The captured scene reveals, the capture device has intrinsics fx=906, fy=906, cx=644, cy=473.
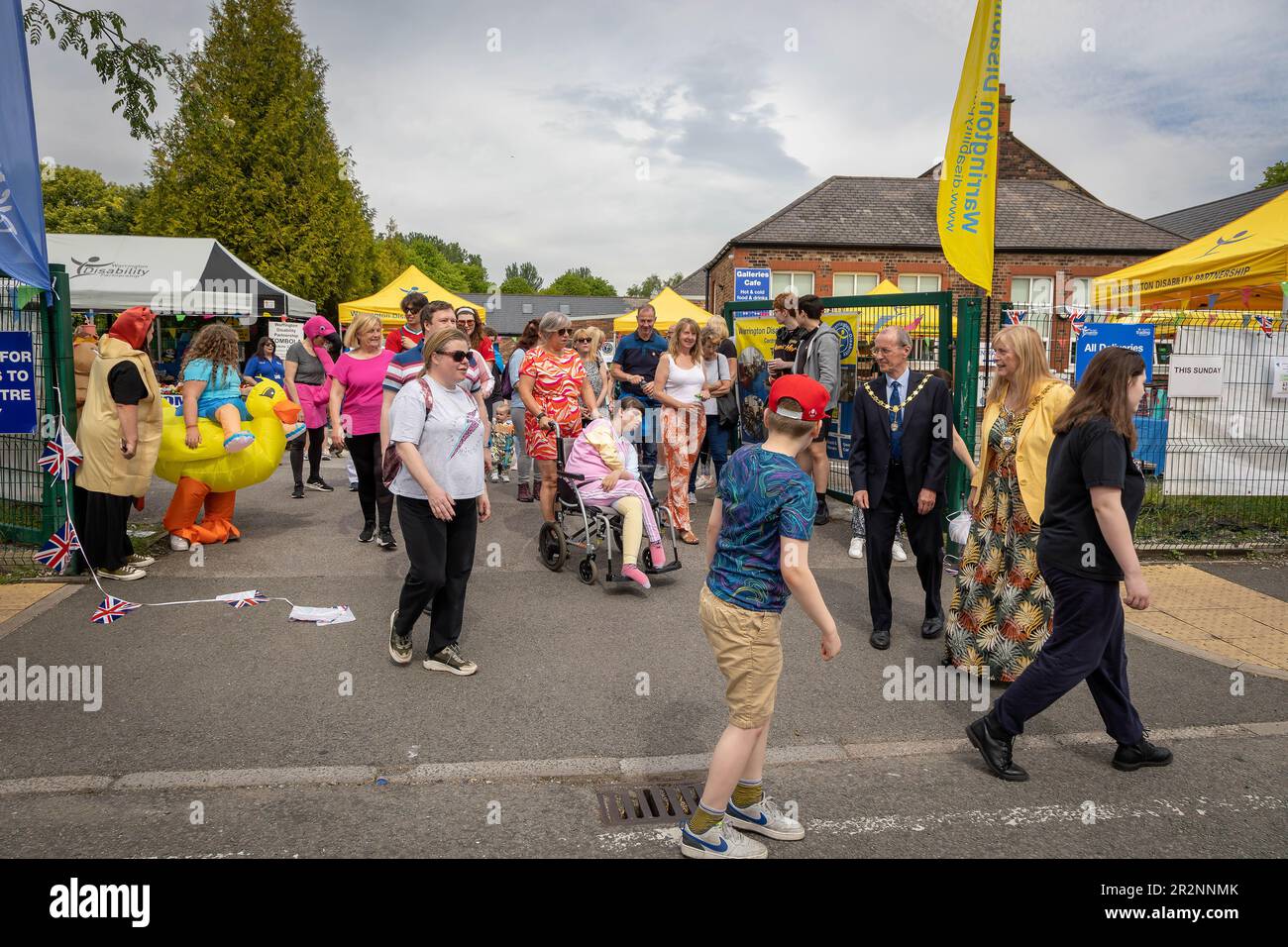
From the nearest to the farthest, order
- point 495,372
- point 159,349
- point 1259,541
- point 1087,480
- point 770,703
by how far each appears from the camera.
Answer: point 770,703, point 1087,480, point 1259,541, point 495,372, point 159,349

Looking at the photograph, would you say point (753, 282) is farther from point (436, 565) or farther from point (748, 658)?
point (748, 658)

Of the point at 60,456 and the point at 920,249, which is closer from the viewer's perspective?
the point at 60,456

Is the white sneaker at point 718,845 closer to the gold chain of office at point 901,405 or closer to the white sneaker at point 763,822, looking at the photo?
the white sneaker at point 763,822

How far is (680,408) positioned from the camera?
27.9 ft

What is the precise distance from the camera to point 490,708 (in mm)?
4695

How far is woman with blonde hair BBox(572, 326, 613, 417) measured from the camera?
8.84m

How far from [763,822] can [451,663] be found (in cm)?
233

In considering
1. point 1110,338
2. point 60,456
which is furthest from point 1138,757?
point 60,456

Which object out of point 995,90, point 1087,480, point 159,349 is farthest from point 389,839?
point 159,349

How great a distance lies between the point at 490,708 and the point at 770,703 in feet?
6.55

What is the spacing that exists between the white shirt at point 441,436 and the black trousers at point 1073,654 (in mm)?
2918

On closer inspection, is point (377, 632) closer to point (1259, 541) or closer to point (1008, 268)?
point (1259, 541)

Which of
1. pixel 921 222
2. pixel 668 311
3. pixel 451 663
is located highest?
pixel 921 222

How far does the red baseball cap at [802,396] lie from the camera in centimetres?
311
